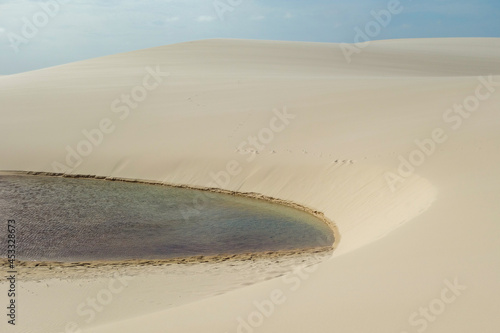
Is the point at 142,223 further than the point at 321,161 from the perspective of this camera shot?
No

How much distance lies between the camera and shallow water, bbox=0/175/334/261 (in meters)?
9.16

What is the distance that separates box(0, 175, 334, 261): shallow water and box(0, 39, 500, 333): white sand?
2.66 feet

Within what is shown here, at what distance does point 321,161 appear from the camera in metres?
12.6

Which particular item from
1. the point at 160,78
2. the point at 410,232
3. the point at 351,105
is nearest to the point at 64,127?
the point at 160,78

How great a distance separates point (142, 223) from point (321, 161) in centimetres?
466

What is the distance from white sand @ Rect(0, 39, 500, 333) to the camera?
182 inches

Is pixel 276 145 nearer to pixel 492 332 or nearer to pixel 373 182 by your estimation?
pixel 373 182

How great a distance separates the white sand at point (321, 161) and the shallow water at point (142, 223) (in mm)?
810

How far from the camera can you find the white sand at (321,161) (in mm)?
4621

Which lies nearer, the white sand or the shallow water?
the white sand

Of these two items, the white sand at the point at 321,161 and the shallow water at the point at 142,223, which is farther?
the shallow water at the point at 142,223

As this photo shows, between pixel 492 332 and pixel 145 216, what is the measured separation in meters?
8.20

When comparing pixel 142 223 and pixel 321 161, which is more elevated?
pixel 321 161

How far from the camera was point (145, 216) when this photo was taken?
1092cm
